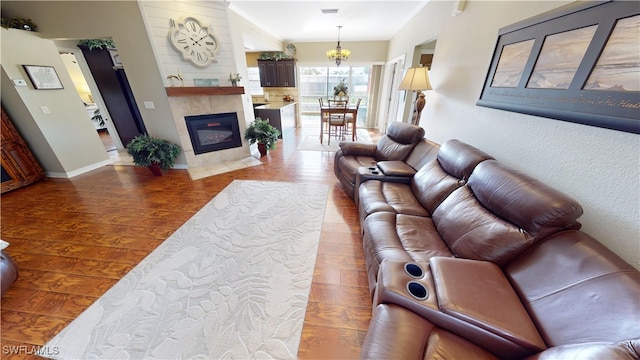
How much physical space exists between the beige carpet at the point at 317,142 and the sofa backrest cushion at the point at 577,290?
13.0 ft

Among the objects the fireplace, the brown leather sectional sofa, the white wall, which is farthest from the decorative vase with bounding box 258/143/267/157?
the brown leather sectional sofa

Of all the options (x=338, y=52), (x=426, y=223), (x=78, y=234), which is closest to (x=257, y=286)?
(x=426, y=223)

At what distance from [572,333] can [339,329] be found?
1.05m

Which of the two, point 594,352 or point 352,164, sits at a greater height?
point 594,352

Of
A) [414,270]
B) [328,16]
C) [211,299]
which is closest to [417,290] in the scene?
[414,270]

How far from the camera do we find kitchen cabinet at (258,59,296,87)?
613 centimetres

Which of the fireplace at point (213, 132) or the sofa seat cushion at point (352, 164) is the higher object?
the fireplace at point (213, 132)

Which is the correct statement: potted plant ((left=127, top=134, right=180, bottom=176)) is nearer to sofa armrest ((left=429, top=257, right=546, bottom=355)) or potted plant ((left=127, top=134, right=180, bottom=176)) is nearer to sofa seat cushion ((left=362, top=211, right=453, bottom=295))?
sofa seat cushion ((left=362, top=211, right=453, bottom=295))

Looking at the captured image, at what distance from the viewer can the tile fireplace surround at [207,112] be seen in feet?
10.6

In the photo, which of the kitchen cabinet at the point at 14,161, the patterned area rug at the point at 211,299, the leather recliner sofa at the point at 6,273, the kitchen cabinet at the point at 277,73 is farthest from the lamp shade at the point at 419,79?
the kitchen cabinet at the point at 14,161

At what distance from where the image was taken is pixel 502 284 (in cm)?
98

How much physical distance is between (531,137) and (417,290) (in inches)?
56.0

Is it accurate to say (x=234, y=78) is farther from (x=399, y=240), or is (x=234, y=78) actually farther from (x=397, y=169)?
(x=399, y=240)

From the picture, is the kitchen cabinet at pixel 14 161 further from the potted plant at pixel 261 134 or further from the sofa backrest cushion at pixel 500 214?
the sofa backrest cushion at pixel 500 214
